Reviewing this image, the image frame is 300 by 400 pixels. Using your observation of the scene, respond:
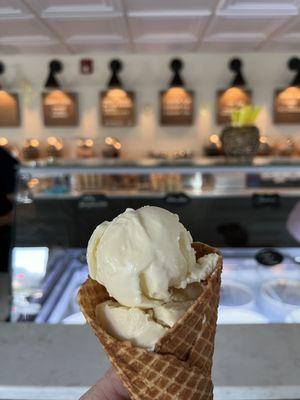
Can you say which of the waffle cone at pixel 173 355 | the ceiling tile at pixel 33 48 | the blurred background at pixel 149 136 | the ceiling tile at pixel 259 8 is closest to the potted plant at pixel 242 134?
the blurred background at pixel 149 136

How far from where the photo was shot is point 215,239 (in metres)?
2.26

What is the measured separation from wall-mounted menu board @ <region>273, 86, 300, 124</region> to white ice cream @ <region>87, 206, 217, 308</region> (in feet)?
25.2

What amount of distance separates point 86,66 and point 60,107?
39.9 inches

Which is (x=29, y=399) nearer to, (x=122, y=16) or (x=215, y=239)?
(x=215, y=239)

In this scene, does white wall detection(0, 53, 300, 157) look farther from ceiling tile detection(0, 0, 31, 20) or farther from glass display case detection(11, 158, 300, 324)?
glass display case detection(11, 158, 300, 324)

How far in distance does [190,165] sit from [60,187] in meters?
0.84

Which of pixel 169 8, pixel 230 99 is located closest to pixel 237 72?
pixel 230 99

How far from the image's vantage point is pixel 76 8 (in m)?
4.59

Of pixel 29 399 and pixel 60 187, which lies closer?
pixel 29 399

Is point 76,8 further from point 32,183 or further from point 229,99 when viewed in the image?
point 229,99

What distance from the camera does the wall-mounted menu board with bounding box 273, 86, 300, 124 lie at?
7730mm

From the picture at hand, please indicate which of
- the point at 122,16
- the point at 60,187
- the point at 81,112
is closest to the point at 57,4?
the point at 122,16

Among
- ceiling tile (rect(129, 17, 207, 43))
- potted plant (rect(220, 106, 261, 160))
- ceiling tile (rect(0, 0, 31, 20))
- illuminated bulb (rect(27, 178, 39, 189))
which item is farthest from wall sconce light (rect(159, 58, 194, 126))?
illuminated bulb (rect(27, 178, 39, 189))

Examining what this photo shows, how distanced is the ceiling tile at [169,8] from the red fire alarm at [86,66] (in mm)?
3064
